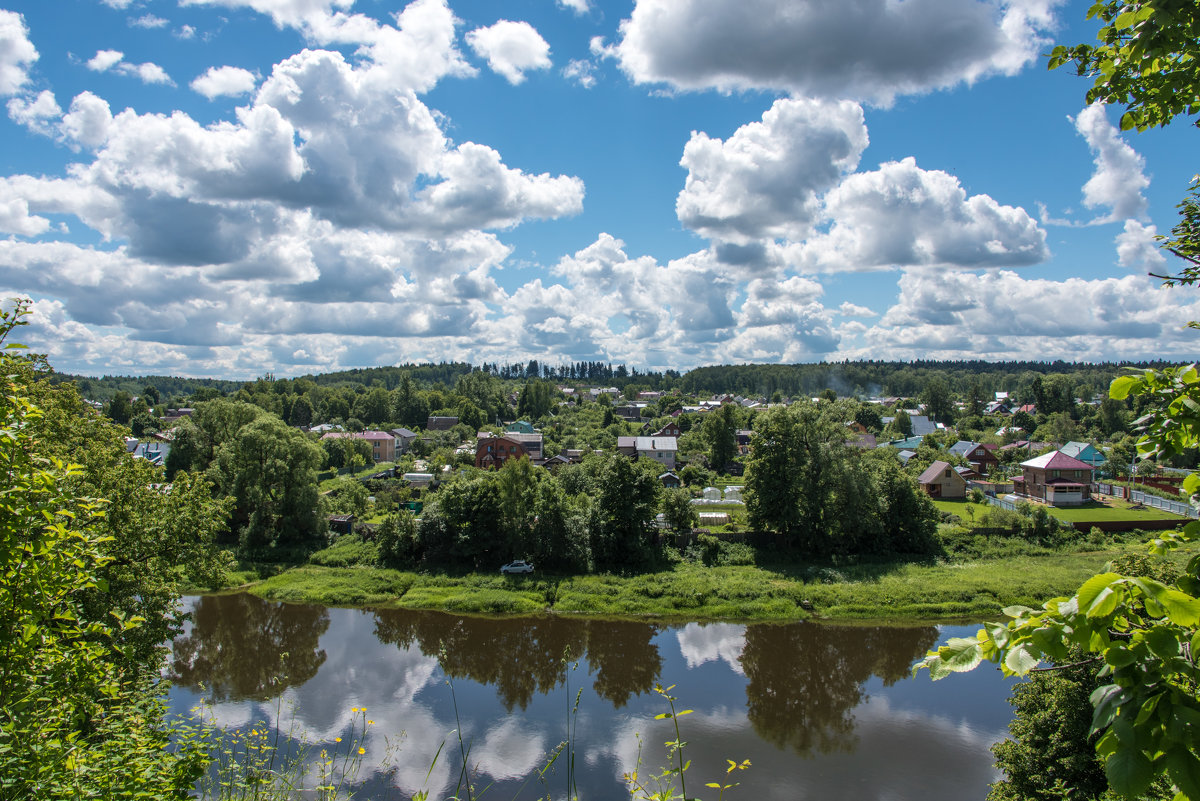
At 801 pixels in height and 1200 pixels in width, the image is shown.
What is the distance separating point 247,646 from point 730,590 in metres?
19.5

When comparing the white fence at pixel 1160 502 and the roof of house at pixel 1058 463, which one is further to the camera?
the roof of house at pixel 1058 463

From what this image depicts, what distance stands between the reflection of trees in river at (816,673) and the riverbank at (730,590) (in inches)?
62.7

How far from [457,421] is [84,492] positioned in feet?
254

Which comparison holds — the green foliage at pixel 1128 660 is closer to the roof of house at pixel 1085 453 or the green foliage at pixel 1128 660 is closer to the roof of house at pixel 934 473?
the roof of house at pixel 934 473

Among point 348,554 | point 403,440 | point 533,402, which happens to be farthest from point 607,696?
point 533,402

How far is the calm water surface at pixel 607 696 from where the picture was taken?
1437 cm

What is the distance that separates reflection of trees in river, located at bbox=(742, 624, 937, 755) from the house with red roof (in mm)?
26653

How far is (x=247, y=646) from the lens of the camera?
73.5 feet

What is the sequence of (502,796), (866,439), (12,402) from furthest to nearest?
(866,439)
(502,796)
(12,402)

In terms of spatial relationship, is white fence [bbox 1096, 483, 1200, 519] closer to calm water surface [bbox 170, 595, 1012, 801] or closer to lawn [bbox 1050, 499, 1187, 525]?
lawn [bbox 1050, 499, 1187, 525]

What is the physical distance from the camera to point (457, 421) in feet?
292

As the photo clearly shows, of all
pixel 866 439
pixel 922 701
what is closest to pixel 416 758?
pixel 922 701

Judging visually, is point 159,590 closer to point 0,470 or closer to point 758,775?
point 0,470

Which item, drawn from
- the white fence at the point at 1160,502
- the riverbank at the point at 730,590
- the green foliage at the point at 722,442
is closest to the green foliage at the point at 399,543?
the riverbank at the point at 730,590
